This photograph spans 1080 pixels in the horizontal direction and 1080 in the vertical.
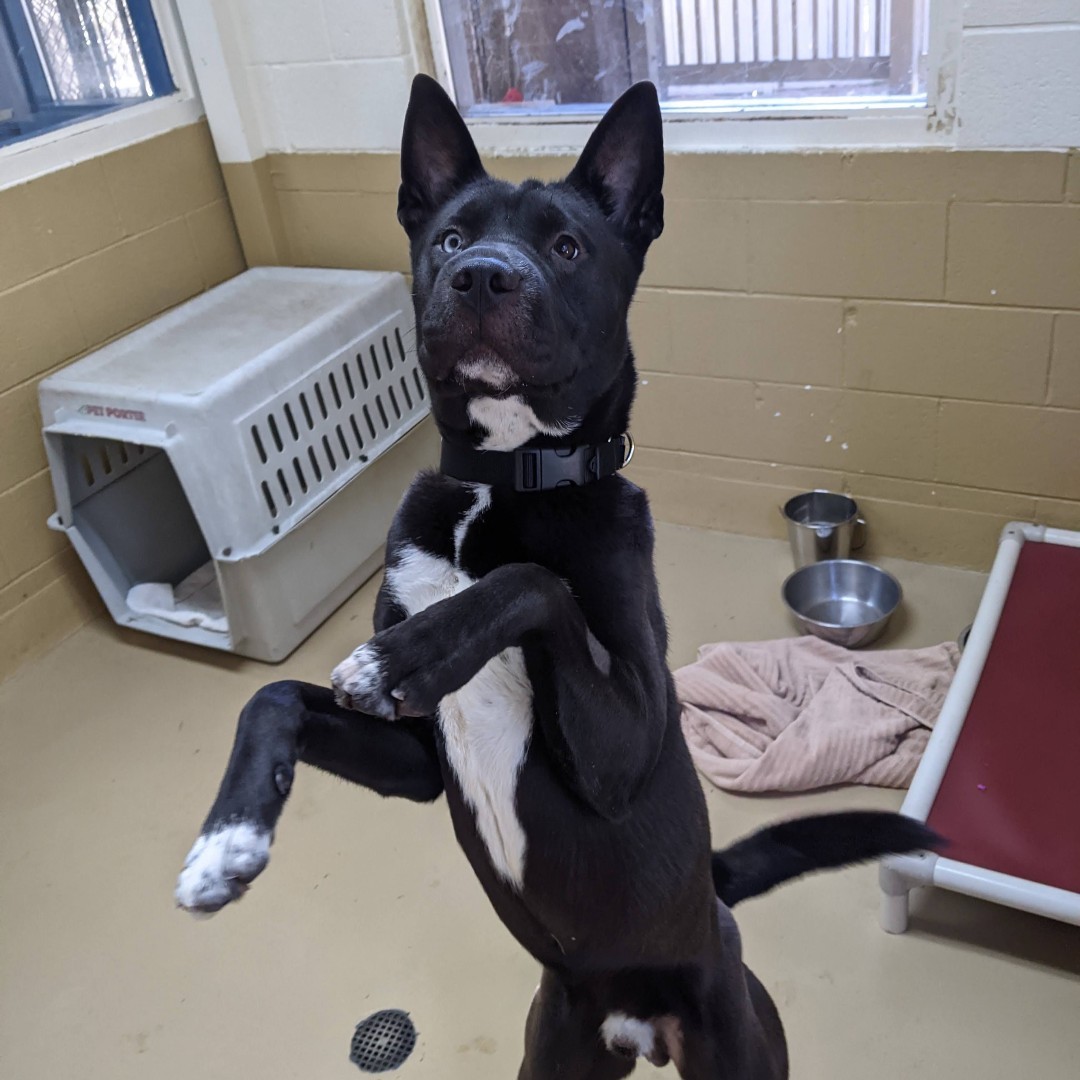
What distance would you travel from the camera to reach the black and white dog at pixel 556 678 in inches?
43.3

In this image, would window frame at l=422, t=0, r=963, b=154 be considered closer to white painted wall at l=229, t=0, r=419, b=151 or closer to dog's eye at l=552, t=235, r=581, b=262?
white painted wall at l=229, t=0, r=419, b=151

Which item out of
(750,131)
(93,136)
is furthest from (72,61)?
(750,131)

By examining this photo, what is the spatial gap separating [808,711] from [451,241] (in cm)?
128

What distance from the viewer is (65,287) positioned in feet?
8.65

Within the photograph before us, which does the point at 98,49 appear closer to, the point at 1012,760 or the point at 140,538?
the point at 140,538

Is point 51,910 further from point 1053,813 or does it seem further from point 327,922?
point 1053,813

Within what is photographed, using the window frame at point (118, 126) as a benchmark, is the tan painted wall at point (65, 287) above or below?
below

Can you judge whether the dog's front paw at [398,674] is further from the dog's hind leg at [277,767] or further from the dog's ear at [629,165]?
the dog's ear at [629,165]

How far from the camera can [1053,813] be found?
1.79 m

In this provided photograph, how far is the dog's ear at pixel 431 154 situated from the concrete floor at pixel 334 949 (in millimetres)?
1202

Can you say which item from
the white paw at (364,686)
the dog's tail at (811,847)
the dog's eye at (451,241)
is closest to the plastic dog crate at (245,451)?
the dog's eye at (451,241)

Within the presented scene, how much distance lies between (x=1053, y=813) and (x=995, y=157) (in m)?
1.28

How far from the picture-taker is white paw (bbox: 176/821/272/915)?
98 centimetres

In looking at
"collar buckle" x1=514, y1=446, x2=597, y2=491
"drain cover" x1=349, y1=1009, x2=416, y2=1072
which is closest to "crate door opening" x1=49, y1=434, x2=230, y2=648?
"drain cover" x1=349, y1=1009, x2=416, y2=1072
